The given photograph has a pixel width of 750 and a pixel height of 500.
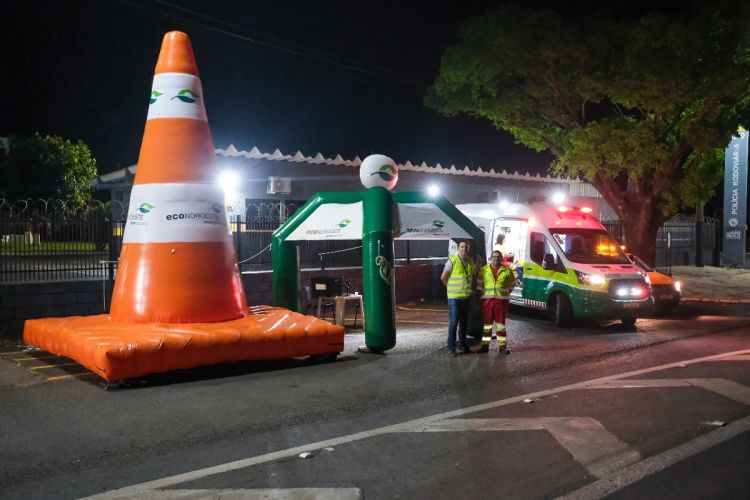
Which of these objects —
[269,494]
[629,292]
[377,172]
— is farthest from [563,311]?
[269,494]

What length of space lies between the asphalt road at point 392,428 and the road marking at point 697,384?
4 cm

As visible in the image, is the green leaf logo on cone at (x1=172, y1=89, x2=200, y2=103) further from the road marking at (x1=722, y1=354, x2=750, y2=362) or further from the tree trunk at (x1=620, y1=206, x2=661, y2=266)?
the tree trunk at (x1=620, y1=206, x2=661, y2=266)

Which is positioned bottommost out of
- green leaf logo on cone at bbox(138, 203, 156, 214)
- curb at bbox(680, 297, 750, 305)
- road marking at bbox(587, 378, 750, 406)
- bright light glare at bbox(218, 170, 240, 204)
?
road marking at bbox(587, 378, 750, 406)

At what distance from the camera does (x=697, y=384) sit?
27.6 ft

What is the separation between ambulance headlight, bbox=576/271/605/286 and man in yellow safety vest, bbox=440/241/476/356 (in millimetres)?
3625

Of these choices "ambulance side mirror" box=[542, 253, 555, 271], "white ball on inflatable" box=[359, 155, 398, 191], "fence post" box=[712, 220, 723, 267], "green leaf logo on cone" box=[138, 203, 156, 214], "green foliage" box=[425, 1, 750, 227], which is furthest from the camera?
"fence post" box=[712, 220, 723, 267]

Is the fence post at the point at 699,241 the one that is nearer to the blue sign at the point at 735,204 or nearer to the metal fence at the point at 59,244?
the blue sign at the point at 735,204

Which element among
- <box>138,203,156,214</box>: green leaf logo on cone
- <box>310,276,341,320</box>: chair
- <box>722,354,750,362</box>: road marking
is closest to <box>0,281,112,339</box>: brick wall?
<box>310,276,341,320</box>: chair

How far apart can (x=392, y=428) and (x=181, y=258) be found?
420 cm

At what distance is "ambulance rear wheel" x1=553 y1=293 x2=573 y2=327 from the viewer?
13.8 metres

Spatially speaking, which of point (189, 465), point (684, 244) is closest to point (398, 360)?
point (189, 465)

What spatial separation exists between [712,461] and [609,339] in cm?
674

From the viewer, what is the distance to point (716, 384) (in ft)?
27.5

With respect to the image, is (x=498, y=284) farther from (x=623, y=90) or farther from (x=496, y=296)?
(x=623, y=90)
